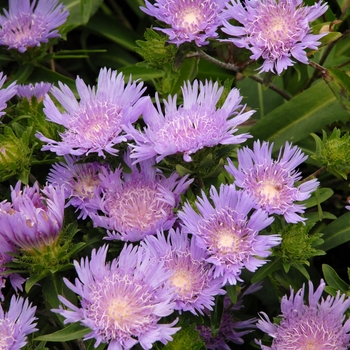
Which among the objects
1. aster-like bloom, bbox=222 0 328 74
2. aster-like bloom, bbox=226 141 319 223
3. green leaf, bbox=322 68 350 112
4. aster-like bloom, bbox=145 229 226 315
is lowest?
aster-like bloom, bbox=145 229 226 315

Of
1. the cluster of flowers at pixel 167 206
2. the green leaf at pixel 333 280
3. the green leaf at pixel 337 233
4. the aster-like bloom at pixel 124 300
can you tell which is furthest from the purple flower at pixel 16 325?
the green leaf at pixel 337 233

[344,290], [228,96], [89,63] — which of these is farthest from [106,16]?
[344,290]

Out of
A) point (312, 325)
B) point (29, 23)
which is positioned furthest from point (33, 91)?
point (312, 325)

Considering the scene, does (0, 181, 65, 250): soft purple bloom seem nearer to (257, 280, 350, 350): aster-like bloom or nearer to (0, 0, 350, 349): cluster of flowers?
(0, 0, 350, 349): cluster of flowers

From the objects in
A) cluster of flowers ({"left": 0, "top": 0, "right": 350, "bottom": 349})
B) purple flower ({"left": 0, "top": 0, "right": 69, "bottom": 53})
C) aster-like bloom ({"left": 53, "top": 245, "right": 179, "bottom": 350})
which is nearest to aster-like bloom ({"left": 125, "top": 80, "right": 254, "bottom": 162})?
cluster of flowers ({"left": 0, "top": 0, "right": 350, "bottom": 349})

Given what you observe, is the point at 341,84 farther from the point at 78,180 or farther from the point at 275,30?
the point at 78,180
